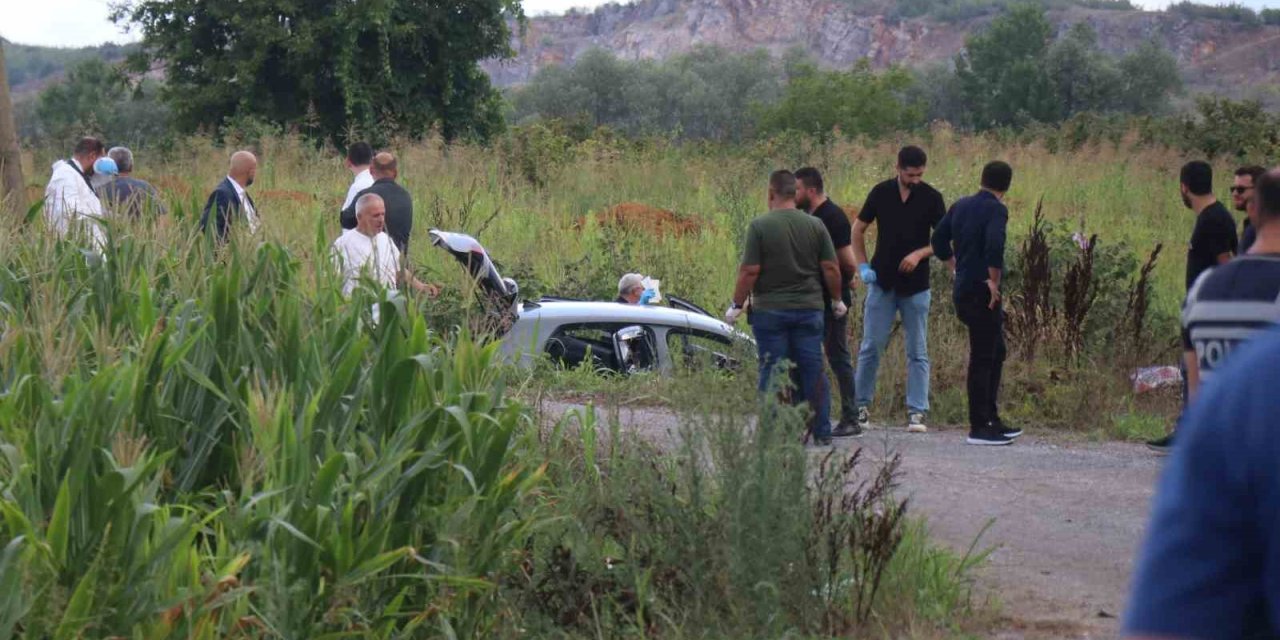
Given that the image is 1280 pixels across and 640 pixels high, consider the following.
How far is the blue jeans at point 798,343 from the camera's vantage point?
9281 millimetres

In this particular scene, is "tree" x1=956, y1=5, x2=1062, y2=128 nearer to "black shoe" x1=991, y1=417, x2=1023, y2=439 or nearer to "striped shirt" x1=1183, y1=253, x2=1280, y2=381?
"black shoe" x1=991, y1=417, x2=1023, y2=439

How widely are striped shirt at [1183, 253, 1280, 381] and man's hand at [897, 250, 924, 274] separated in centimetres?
441

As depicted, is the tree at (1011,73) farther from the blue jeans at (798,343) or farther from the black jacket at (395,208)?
the blue jeans at (798,343)

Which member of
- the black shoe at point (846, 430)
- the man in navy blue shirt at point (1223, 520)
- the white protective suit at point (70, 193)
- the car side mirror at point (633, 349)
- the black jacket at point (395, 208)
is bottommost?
the black shoe at point (846, 430)

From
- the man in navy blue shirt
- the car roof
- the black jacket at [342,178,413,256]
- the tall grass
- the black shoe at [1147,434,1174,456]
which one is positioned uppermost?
the man in navy blue shirt

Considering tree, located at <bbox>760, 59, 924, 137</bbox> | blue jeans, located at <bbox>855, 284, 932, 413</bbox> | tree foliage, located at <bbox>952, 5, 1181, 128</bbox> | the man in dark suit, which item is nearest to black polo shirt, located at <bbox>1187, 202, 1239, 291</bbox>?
blue jeans, located at <bbox>855, 284, 932, 413</bbox>

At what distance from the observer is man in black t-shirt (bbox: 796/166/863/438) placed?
32.9 ft

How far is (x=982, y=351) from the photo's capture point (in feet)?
32.1

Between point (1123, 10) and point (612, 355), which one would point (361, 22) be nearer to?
point (612, 355)

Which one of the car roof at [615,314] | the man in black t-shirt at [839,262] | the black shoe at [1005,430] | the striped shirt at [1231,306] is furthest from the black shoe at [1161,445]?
the striped shirt at [1231,306]

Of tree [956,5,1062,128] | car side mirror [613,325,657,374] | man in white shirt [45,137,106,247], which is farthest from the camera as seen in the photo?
tree [956,5,1062,128]

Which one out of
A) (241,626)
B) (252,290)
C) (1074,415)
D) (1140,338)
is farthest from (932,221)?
(241,626)

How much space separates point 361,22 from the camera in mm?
34062

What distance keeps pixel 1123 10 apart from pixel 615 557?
149 meters
